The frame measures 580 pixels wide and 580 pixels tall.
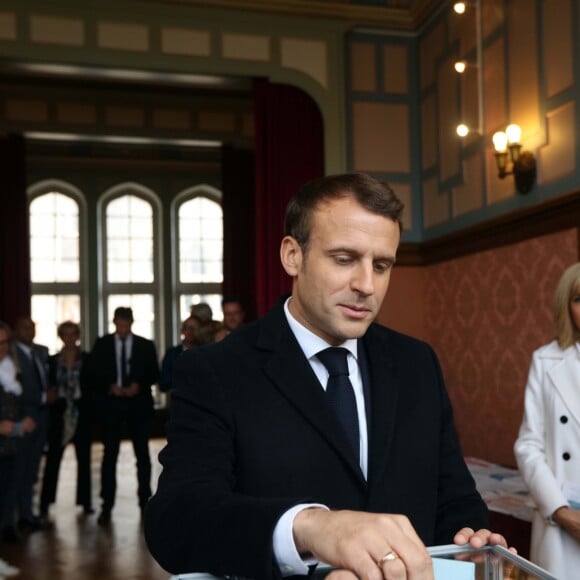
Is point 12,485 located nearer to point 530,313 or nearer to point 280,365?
point 530,313

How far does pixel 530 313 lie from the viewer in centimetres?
529

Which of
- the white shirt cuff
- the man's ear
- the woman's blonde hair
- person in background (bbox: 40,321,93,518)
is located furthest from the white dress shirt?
the white shirt cuff

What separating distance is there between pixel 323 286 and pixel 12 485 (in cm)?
446

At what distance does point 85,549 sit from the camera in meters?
5.04

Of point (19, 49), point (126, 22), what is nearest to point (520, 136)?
point (126, 22)

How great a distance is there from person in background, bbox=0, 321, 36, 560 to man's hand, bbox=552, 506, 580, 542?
350 cm

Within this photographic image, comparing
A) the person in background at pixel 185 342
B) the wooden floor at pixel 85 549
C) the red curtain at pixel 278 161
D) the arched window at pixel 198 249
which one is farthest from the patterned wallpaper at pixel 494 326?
the arched window at pixel 198 249

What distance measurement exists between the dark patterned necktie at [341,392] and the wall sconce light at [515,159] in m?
4.26

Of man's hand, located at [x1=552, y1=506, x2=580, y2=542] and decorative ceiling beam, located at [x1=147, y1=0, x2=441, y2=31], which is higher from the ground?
decorative ceiling beam, located at [x1=147, y1=0, x2=441, y2=31]

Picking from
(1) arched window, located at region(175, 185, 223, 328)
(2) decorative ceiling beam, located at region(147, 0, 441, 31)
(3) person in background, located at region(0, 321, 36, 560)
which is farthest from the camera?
(1) arched window, located at region(175, 185, 223, 328)

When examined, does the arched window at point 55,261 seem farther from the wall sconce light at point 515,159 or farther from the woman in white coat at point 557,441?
the woman in white coat at point 557,441

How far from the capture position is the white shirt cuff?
90cm

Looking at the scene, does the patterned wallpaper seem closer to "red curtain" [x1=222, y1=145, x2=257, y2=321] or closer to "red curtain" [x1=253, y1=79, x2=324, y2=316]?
"red curtain" [x1=253, y1=79, x2=324, y2=316]

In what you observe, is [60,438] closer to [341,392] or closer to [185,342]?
[185,342]
